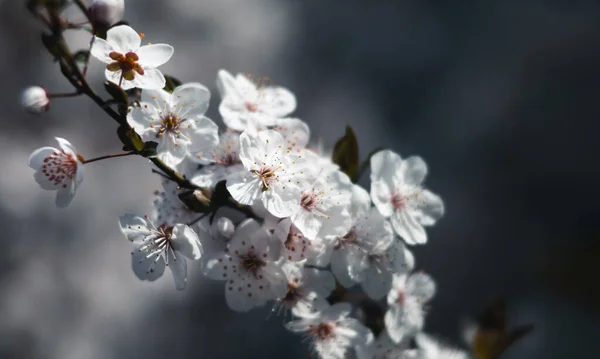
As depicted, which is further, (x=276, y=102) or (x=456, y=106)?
(x=456, y=106)

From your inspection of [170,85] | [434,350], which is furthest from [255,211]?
[434,350]

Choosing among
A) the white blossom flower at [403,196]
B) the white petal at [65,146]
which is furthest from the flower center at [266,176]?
the white petal at [65,146]

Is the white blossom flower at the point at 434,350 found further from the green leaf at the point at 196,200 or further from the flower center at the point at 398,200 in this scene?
the green leaf at the point at 196,200

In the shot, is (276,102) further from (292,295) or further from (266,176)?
(292,295)

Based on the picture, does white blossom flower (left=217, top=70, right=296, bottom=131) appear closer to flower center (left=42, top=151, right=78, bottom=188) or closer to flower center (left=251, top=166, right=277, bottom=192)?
flower center (left=251, top=166, right=277, bottom=192)

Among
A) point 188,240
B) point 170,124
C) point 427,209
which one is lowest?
point 188,240

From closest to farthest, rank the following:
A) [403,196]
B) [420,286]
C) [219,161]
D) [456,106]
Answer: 1. [219,161]
2. [403,196]
3. [420,286]
4. [456,106]
